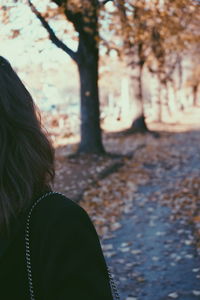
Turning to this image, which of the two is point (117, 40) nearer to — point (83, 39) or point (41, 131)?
point (83, 39)

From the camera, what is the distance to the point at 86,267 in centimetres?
147

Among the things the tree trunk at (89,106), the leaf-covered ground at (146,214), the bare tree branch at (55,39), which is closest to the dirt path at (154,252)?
the leaf-covered ground at (146,214)

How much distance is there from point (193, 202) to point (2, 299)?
8.28 metres

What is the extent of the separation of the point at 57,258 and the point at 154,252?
215 inches

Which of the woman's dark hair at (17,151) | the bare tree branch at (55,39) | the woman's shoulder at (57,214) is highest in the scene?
the woman's dark hair at (17,151)

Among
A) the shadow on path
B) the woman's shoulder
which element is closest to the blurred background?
the shadow on path

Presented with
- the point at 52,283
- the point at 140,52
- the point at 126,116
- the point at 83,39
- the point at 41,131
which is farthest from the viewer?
the point at 126,116

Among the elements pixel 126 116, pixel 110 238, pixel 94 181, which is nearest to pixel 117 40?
pixel 126 116

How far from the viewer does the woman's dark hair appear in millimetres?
1546

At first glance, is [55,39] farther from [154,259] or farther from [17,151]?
[17,151]

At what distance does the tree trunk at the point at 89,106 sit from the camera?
14.6 meters

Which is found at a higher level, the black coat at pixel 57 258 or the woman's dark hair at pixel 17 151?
the woman's dark hair at pixel 17 151

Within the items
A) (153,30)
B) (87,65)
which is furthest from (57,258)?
(153,30)

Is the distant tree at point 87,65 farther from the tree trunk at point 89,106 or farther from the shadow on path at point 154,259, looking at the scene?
the shadow on path at point 154,259
